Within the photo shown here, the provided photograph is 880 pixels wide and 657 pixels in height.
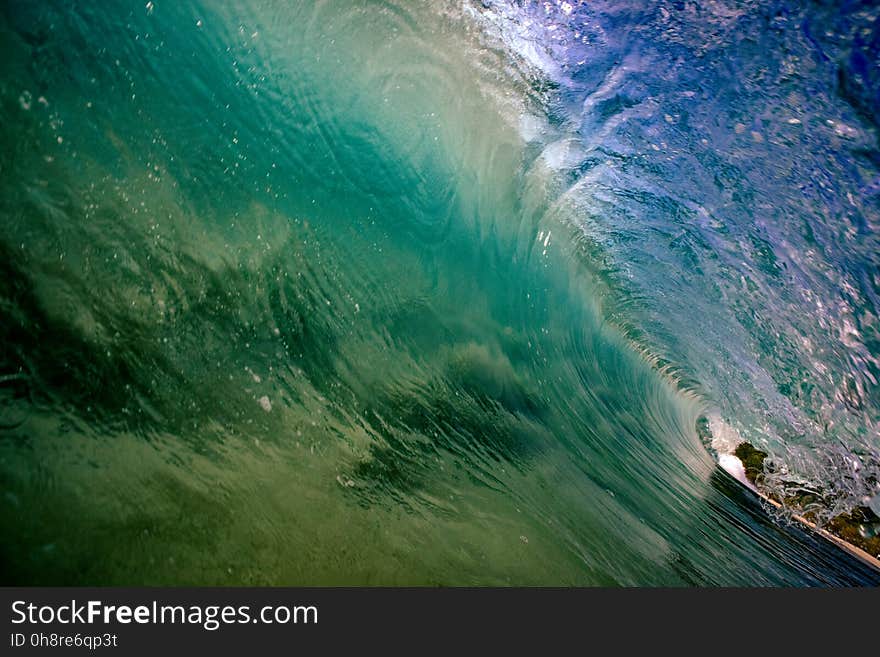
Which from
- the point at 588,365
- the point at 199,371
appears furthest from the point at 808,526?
the point at 199,371

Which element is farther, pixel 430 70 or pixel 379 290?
pixel 430 70

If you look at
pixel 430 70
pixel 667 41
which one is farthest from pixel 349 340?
pixel 667 41

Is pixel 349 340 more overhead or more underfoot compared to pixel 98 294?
more underfoot

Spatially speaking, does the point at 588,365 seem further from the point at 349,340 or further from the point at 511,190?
the point at 349,340

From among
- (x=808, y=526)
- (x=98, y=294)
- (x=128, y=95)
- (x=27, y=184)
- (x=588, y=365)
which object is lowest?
(x=808, y=526)

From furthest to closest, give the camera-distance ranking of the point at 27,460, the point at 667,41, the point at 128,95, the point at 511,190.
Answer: the point at 511,190 < the point at 667,41 < the point at 128,95 < the point at 27,460

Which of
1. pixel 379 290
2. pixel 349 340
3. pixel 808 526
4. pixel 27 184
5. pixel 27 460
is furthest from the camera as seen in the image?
pixel 808 526
